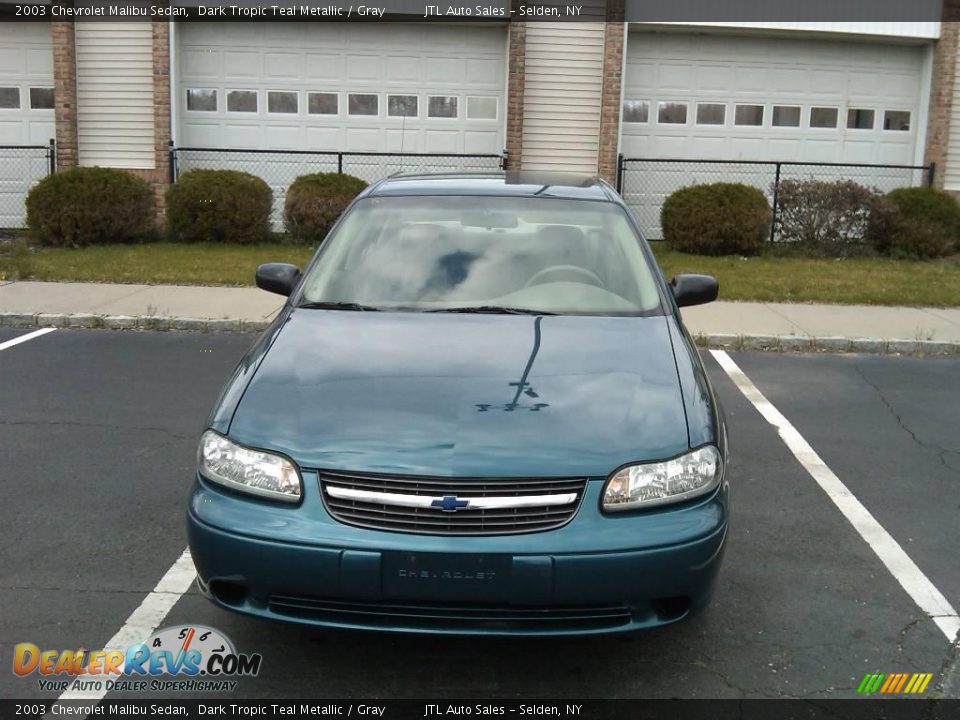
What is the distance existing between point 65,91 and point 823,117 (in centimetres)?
1246

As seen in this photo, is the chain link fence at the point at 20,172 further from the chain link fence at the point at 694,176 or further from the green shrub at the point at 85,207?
the chain link fence at the point at 694,176

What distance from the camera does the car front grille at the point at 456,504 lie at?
304 centimetres

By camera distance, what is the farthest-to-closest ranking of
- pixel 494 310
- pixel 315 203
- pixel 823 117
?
pixel 823 117 → pixel 315 203 → pixel 494 310

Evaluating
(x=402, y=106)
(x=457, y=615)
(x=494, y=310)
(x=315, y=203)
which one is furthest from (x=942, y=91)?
(x=457, y=615)

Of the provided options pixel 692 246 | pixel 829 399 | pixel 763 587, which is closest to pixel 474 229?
pixel 763 587

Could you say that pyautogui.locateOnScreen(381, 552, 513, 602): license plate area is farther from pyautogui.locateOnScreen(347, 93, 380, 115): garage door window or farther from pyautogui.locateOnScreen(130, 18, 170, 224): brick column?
pyautogui.locateOnScreen(347, 93, 380, 115): garage door window

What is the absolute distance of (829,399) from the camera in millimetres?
7363

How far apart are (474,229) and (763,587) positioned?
2058mm

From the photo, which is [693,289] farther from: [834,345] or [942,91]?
[942,91]

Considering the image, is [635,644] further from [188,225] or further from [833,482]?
[188,225]

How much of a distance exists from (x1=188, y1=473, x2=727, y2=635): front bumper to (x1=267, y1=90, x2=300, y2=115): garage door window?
46.6ft

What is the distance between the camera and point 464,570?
2969 millimetres

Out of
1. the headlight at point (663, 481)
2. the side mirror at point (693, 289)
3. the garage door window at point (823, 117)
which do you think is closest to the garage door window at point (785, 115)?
the garage door window at point (823, 117)

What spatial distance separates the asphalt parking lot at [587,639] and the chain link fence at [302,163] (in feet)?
30.2
